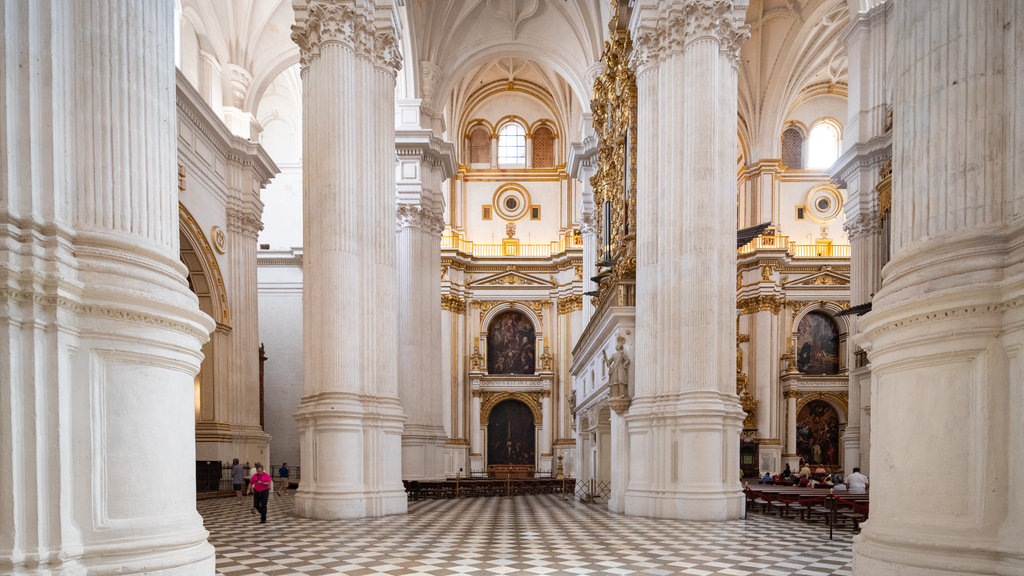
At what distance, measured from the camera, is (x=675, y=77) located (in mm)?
13227

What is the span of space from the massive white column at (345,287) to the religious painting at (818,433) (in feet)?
69.8

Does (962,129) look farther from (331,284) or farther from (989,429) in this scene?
(331,284)

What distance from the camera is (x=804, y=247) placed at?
3116 cm

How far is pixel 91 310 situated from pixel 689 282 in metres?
10.3

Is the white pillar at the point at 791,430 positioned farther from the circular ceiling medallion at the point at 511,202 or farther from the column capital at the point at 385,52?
the column capital at the point at 385,52

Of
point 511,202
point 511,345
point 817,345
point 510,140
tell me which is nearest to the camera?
point 817,345

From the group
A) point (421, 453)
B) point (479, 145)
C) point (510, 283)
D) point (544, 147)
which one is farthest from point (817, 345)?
point (479, 145)

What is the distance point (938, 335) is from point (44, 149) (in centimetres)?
564

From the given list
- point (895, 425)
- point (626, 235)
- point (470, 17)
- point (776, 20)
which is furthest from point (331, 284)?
point (776, 20)

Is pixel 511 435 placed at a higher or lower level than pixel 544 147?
lower

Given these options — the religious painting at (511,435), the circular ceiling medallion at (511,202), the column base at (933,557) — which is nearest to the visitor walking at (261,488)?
the column base at (933,557)

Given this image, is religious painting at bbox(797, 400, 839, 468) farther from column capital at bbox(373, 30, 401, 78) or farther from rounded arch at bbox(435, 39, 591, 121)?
column capital at bbox(373, 30, 401, 78)

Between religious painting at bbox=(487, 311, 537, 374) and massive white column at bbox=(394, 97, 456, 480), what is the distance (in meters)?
9.67

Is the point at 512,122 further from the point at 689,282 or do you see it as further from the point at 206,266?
the point at 689,282
